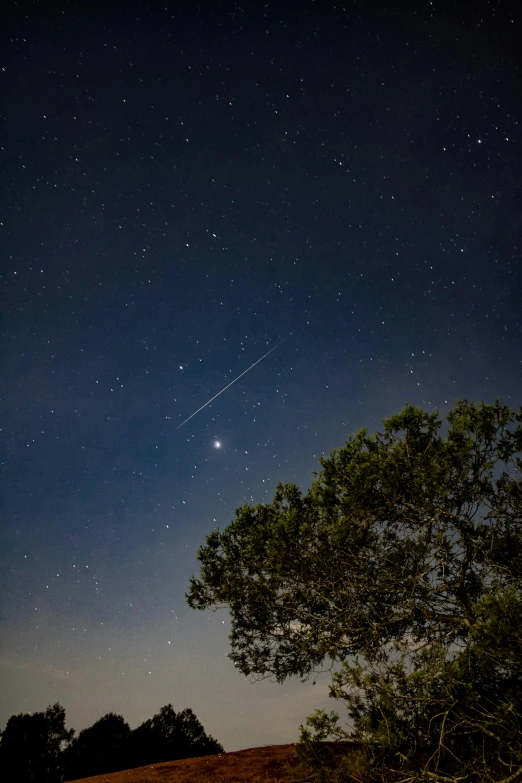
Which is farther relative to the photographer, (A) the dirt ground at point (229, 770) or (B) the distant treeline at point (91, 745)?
(B) the distant treeline at point (91, 745)

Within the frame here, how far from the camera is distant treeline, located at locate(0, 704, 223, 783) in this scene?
1473cm

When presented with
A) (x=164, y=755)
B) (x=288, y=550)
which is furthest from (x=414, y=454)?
(x=164, y=755)

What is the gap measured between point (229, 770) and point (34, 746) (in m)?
9.19

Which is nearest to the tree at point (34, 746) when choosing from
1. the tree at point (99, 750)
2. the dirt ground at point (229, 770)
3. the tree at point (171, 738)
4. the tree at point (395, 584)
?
the tree at point (99, 750)

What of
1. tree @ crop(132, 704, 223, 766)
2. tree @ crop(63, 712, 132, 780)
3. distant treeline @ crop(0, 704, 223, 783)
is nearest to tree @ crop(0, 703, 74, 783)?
distant treeline @ crop(0, 704, 223, 783)

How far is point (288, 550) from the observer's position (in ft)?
→ 31.2

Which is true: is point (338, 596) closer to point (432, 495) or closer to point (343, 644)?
point (343, 644)

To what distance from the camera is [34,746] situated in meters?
15.0

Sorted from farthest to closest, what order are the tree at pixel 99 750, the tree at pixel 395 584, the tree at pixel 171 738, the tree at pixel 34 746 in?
1. the tree at pixel 171 738
2. the tree at pixel 99 750
3. the tree at pixel 34 746
4. the tree at pixel 395 584

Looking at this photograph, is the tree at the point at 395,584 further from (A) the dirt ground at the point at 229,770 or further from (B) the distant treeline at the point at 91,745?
(B) the distant treeline at the point at 91,745

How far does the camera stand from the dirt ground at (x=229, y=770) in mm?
9602

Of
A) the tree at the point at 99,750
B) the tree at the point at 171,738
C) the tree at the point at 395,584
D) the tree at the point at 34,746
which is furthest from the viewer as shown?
the tree at the point at 171,738

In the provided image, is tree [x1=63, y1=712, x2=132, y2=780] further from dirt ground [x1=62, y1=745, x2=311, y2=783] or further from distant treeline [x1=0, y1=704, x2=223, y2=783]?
dirt ground [x1=62, y1=745, x2=311, y2=783]

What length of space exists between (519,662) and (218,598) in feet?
22.0
